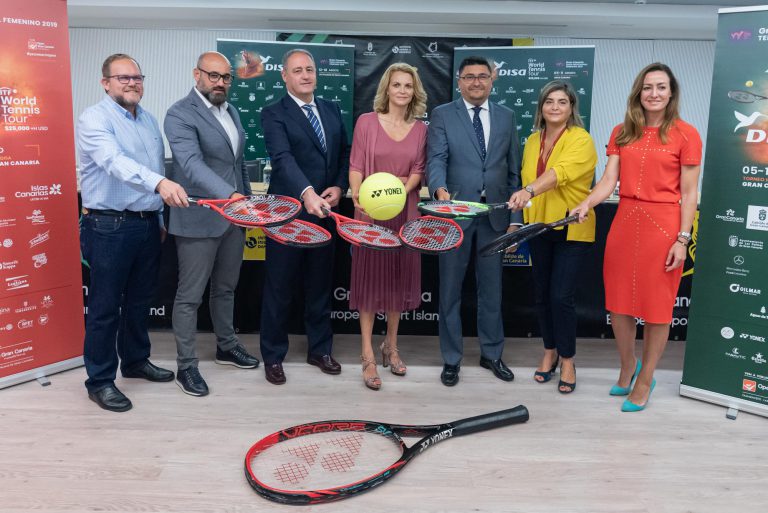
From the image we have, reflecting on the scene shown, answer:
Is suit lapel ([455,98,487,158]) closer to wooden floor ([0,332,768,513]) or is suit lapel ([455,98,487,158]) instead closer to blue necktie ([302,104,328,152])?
blue necktie ([302,104,328,152])

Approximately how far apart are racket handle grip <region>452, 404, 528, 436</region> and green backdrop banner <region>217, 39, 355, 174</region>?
4.81 meters

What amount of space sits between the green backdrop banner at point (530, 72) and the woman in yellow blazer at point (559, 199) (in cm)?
366

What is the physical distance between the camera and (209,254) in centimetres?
348

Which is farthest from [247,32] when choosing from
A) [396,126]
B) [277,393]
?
[277,393]

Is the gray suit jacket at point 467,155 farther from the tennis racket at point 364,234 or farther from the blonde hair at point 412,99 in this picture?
the tennis racket at point 364,234

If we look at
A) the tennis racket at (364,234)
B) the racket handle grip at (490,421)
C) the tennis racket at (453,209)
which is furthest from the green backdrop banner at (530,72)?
the racket handle grip at (490,421)

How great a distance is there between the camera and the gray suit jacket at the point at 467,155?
3.54 m

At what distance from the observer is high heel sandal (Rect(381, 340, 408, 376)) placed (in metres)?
3.83

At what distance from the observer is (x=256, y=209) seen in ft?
9.73

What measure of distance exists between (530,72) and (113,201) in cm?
530

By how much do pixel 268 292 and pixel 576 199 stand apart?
1848 mm

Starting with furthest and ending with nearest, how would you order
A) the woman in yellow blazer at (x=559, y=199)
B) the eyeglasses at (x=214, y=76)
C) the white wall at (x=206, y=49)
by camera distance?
the white wall at (x=206, y=49) → the woman in yellow blazer at (x=559, y=199) → the eyeglasses at (x=214, y=76)

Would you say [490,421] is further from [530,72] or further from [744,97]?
[530,72]

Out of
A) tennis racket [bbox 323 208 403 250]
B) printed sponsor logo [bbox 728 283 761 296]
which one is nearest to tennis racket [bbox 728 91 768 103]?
printed sponsor logo [bbox 728 283 761 296]
